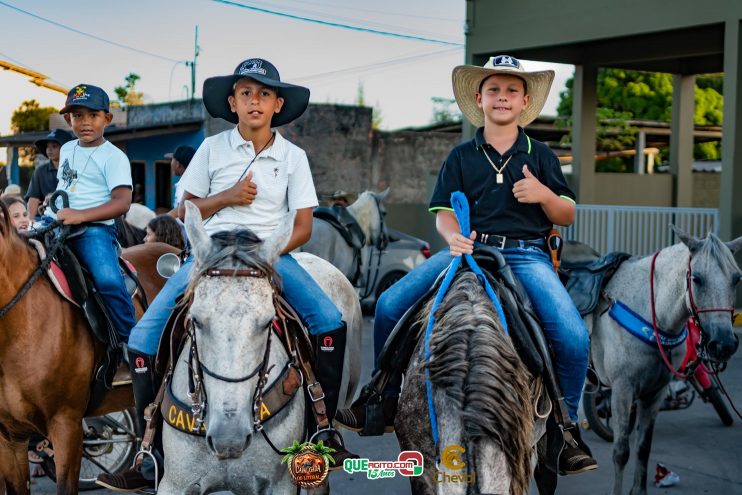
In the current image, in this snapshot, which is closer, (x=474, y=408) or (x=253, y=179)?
(x=474, y=408)

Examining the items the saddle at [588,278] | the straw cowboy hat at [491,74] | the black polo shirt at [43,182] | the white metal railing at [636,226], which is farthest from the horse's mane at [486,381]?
the white metal railing at [636,226]

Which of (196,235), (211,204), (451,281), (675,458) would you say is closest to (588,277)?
(675,458)

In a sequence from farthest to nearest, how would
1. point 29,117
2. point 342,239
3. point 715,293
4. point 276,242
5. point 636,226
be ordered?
1. point 29,117
2. point 636,226
3. point 342,239
4. point 715,293
5. point 276,242

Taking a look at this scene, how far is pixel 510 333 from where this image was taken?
371 centimetres

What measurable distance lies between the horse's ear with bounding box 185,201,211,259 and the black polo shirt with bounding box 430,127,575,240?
131 centimetres

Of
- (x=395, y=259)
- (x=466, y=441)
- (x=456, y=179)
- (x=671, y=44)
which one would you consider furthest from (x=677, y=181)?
(x=466, y=441)

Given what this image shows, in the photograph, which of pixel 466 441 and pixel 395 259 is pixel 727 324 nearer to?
pixel 466 441

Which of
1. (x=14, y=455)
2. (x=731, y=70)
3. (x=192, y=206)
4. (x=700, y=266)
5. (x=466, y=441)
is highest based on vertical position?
(x=731, y=70)

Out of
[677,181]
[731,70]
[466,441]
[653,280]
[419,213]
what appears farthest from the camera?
[419,213]

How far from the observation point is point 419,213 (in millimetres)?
21984

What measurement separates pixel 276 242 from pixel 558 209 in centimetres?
144

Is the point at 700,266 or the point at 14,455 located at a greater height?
the point at 700,266

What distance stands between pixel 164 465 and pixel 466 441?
1.57 meters

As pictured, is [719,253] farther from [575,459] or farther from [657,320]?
[575,459]
